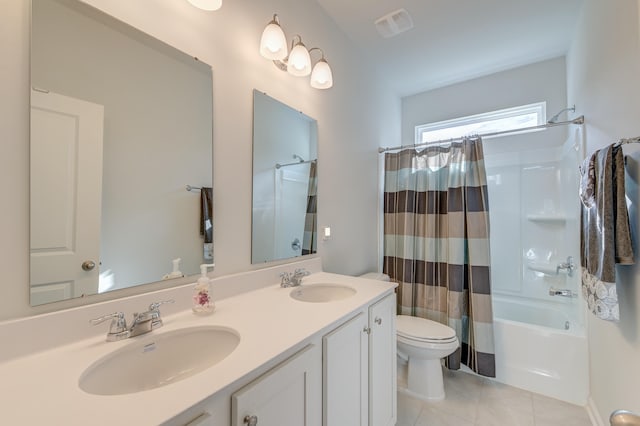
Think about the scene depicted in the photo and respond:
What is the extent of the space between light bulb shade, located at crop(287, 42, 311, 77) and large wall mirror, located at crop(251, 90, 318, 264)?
21 cm

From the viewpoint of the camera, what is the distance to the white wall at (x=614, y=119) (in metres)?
1.16

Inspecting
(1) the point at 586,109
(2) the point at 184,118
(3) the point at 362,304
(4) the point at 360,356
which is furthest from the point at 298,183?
(1) the point at 586,109

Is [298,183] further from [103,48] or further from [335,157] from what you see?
[103,48]

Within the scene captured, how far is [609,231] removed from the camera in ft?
3.90

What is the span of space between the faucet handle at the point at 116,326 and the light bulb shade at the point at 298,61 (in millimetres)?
1461

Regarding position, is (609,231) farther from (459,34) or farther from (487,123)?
(487,123)

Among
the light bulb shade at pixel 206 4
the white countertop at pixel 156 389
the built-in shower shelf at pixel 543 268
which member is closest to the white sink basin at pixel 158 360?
the white countertop at pixel 156 389

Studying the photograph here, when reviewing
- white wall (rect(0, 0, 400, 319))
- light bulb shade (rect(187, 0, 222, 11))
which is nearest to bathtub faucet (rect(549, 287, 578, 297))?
white wall (rect(0, 0, 400, 319))

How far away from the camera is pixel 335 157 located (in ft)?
6.79

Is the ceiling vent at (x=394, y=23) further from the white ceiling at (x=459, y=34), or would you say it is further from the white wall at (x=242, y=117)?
the white wall at (x=242, y=117)

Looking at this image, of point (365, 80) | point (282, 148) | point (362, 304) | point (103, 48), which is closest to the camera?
point (103, 48)

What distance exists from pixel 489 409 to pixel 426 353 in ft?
1.73

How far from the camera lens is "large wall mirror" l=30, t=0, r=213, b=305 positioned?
2.59ft

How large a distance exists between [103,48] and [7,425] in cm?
106
